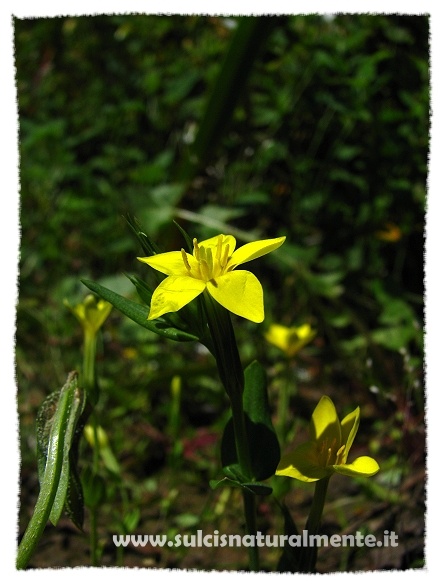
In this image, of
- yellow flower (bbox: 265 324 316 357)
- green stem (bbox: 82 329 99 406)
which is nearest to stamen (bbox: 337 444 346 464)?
green stem (bbox: 82 329 99 406)

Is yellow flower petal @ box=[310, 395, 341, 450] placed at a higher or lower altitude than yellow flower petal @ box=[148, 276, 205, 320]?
lower

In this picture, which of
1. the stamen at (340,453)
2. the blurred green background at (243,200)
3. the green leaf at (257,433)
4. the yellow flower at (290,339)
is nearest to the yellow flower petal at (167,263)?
the green leaf at (257,433)

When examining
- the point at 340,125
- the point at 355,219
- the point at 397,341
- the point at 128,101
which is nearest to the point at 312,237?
the point at 355,219

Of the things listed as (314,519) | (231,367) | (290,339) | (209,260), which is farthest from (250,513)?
(290,339)

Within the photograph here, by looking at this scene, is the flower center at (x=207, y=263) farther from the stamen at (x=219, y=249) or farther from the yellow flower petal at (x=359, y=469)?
the yellow flower petal at (x=359, y=469)

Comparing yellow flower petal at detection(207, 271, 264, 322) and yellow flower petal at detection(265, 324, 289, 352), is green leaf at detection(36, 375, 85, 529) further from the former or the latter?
yellow flower petal at detection(265, 324, 289, 352)
